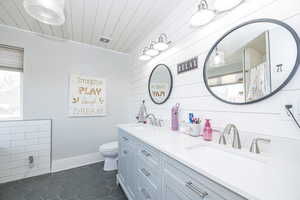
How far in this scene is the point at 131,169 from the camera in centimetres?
143

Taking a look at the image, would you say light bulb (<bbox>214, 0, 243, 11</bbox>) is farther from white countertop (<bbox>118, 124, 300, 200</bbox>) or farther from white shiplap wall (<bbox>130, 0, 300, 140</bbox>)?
white countertop (<bbox>118, 124, 300, 200</bbox>)

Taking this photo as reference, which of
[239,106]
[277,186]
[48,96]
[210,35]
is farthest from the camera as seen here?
[48,96]

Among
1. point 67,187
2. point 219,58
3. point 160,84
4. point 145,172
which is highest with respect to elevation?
point 219,58

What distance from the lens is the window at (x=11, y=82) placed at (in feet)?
6.50

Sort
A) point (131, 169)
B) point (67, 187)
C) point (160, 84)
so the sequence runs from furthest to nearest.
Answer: point (160, 84), point (67, 187), point (131, 169)

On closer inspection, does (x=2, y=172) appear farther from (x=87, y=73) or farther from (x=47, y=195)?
(x=87, y=73)

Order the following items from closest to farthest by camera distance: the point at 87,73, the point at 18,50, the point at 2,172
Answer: the point at 2,172 < the point at 18,50 < the point at 87,73

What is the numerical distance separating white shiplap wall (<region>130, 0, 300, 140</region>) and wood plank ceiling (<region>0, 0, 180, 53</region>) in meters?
0.20

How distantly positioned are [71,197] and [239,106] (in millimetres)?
2176

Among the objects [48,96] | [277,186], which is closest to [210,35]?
[277,186]

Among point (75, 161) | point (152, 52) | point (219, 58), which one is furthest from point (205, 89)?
point (75, 161)

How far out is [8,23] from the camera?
190cm

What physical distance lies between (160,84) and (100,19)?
1.28 metres

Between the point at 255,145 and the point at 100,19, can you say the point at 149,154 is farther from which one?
the point at 100,19
